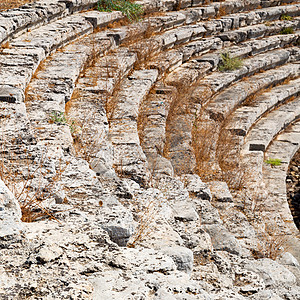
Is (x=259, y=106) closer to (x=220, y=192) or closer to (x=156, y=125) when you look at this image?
(x=156, y=125)

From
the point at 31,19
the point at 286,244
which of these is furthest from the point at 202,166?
the point at 31,19

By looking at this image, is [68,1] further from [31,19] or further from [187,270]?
[187,270]

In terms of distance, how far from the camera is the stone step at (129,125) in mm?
4641

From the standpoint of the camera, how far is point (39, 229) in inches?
97.4

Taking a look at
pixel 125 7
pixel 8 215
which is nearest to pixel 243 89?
pixel 125 7

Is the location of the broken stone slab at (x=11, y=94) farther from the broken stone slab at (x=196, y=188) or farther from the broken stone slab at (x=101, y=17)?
the broken stone slab at (x=101, y=17)

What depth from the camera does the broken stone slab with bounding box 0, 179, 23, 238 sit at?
2.24 meters

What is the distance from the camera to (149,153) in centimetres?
569

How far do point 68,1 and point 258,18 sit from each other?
6.67 m

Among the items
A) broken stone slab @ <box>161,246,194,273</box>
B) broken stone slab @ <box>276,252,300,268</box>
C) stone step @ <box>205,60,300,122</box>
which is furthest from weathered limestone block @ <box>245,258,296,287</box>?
stone step @ <box>205,60,300,122</box>

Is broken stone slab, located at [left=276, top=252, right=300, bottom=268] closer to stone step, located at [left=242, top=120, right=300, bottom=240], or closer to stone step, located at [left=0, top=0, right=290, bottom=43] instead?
stone step, located at [left=242, top=120, right=300, bottom=240]

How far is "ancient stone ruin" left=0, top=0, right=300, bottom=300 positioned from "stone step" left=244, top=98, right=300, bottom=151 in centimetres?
4

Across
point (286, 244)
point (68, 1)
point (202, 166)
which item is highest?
point (68, 1)

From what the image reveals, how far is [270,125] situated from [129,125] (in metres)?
4.09
